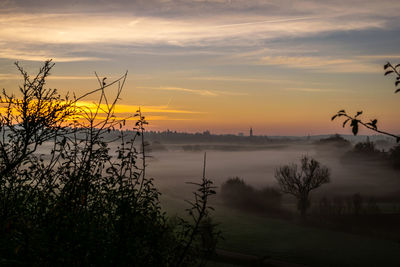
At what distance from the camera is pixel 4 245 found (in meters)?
8.02

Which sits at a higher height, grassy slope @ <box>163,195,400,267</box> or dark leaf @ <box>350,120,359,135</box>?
dark leaf @ <box>350,120,359,135</box>

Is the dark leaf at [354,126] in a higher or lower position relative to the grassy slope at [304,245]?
higher

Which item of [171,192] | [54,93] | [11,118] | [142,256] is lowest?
[171,192]

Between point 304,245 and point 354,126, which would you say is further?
point 304,245

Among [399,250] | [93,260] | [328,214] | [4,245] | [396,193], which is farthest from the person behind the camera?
[396,193]

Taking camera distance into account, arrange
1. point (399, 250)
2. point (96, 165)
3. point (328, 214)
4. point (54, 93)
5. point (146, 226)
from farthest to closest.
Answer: point (328, 214), point (399, 250), point (96, 165), point (146, 226), point (54, 93)

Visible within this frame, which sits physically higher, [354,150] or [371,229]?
[354,150]

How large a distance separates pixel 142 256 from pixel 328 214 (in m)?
75.8

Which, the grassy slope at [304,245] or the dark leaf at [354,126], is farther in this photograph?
the grassy slope at [304,245]

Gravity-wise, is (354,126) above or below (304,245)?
above

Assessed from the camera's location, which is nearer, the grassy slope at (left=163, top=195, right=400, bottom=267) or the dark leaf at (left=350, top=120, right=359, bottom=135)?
the dark leaf at (left=350, top=120, right=359, bottom=135)

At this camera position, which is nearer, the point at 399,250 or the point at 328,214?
the point at 399,250

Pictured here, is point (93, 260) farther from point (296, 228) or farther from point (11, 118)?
point (296, 228)

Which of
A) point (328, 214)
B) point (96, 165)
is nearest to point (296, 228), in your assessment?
point (328, 214)
